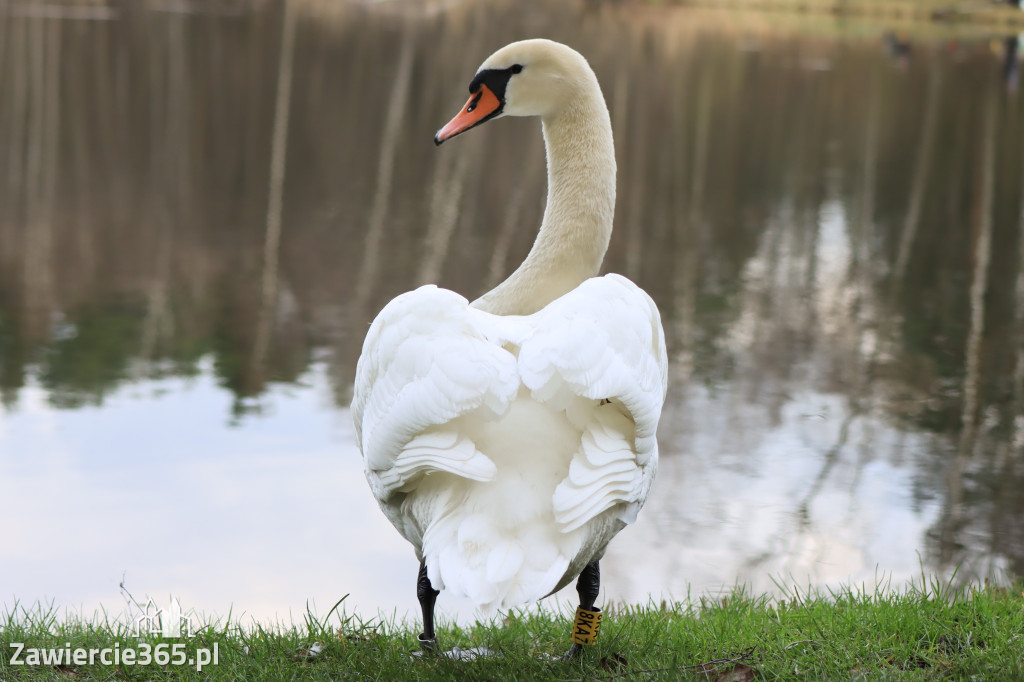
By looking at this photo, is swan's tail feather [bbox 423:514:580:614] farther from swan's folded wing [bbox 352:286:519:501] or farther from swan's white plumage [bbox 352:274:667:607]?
swan's folded wing [bbox 352:286:519:501]

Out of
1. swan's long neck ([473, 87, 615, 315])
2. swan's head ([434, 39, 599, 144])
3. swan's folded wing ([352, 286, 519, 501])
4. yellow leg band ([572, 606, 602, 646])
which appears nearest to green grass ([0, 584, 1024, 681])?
yellow leg band ([572, 606, 602, 646])

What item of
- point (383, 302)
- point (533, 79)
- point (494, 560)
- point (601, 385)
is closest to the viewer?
point (494, 560)

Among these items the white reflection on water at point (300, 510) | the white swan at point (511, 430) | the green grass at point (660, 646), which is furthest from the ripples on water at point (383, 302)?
the white swan at point (511, 430)

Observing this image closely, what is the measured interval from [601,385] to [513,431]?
0.25m

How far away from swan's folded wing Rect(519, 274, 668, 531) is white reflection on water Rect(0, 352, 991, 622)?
4.84 ft

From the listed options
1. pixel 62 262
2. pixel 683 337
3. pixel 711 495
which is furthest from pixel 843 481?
pixel 62 262

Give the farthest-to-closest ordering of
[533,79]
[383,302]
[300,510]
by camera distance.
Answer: [383,302] → [300,510] → [533,79]

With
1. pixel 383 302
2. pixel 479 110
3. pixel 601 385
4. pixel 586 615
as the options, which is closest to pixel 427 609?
pixel 586 615

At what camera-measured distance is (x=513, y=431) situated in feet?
9.29

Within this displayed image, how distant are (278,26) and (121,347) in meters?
22.9

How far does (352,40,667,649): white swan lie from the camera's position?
Result: 2699 millimetres

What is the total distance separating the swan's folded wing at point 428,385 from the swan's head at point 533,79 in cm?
113

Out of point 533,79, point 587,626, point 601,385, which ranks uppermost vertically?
point 533,79

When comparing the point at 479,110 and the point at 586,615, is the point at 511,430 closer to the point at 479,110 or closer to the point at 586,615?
the point at 586,615
